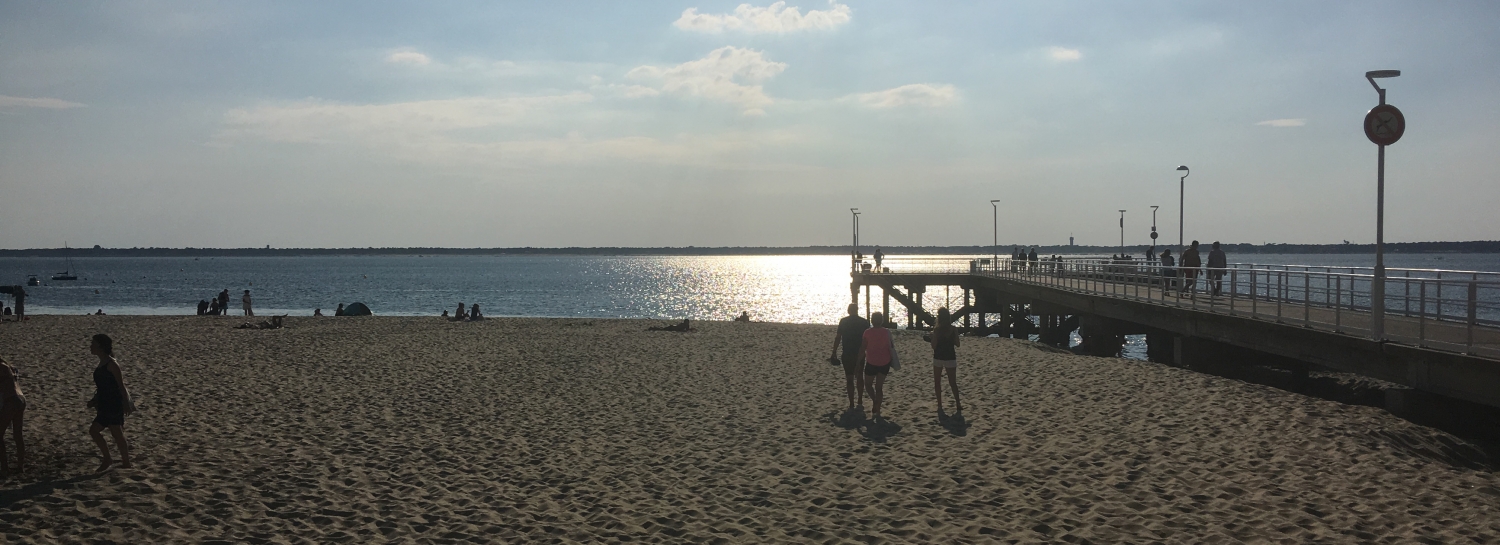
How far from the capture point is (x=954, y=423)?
11031mm

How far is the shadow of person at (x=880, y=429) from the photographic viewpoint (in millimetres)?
10305

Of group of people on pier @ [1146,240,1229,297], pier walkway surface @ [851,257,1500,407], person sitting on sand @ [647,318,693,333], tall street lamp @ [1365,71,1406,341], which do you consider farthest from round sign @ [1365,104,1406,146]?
person sitting on sand @ [647,318,693,333]

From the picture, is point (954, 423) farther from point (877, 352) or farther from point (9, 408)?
point (9, 408)

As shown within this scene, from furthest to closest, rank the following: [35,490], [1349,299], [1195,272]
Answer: [1195,272] < [1349,299] < [35,490]

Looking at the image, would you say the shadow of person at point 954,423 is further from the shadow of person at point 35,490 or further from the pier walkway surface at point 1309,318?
the shadow of person at point 35,490

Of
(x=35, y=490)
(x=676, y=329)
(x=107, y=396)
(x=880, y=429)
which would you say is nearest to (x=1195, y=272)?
Result: (x=880, y=429)

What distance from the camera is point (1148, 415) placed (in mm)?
11156

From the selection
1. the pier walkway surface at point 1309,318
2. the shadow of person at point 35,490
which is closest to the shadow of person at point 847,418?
the pier walkway surface at point 1309,318

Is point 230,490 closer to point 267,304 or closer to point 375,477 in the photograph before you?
point 375,477

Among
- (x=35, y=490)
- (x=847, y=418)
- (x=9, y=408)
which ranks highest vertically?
(x=9, y=408)

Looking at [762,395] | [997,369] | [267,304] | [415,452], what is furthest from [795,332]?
[267,304]

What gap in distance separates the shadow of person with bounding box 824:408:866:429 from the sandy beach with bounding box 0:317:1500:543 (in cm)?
7

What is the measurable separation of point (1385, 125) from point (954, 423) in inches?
244

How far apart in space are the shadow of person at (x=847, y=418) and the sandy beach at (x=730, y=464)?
68 mm
